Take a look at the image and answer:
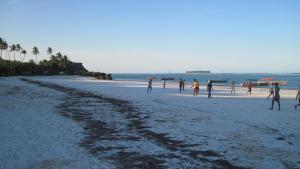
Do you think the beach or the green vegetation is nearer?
the beach

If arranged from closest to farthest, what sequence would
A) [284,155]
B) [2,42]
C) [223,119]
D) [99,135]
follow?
[284,155], [99,135], [223,119], [2,42]

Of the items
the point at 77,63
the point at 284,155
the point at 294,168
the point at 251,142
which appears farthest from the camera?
the point at 77,63

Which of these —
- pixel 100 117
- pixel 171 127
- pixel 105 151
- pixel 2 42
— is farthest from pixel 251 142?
pixel 2 42

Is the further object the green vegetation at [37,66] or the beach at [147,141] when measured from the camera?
the green vegetation at [37,66]

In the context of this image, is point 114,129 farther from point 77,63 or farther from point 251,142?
point 77,63

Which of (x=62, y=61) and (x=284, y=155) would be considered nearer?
(x=284, y=155)

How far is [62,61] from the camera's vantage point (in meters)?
137

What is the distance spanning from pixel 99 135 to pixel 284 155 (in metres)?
5.87

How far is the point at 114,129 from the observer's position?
1266 cm

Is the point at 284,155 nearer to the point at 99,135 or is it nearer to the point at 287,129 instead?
the point at 287,129

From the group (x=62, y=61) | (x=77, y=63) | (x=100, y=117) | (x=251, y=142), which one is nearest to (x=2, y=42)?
(x=62, y=61)

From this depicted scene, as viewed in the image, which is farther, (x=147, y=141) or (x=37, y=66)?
(x=37, y=66)

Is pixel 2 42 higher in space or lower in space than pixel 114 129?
higher

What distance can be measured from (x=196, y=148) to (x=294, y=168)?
2.75 metres
